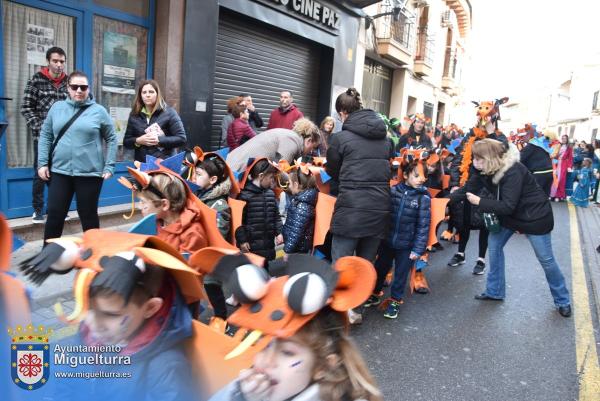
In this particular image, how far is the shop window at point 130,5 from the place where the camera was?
6289mm

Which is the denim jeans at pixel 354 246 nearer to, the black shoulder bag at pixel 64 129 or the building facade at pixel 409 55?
the black shoulder bag at pixel 64 129

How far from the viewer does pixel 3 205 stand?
17.4 feet

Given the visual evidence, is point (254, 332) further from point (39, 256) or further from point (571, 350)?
point (571, 350)

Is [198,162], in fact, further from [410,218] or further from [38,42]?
[38,42]

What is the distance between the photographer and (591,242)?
8.27 metres

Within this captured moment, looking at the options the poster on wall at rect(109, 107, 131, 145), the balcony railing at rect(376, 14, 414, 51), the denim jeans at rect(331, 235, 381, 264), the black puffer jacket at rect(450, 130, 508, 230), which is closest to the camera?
the denim jeans at rect(331, 235, 381, 264)

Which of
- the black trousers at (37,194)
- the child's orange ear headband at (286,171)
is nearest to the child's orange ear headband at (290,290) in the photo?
the child's orange ear headband at (286,171)

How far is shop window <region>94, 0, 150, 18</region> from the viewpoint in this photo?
6.29 metres

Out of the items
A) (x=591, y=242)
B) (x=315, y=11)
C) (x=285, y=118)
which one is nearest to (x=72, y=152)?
(x=285, y=118)

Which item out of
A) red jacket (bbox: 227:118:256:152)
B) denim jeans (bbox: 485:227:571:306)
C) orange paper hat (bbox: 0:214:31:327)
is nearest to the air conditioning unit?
red jacket (bbox: 227:118:256:152)

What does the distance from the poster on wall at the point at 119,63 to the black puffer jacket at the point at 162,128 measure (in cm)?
186

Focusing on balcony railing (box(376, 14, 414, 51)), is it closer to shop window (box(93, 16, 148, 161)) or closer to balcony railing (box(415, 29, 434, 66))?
balcony railing (box(415, 29, 434, 66))

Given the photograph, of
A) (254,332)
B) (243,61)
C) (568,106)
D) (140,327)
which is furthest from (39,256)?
(568,106)

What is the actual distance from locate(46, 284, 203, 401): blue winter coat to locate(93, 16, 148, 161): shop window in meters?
5.44
